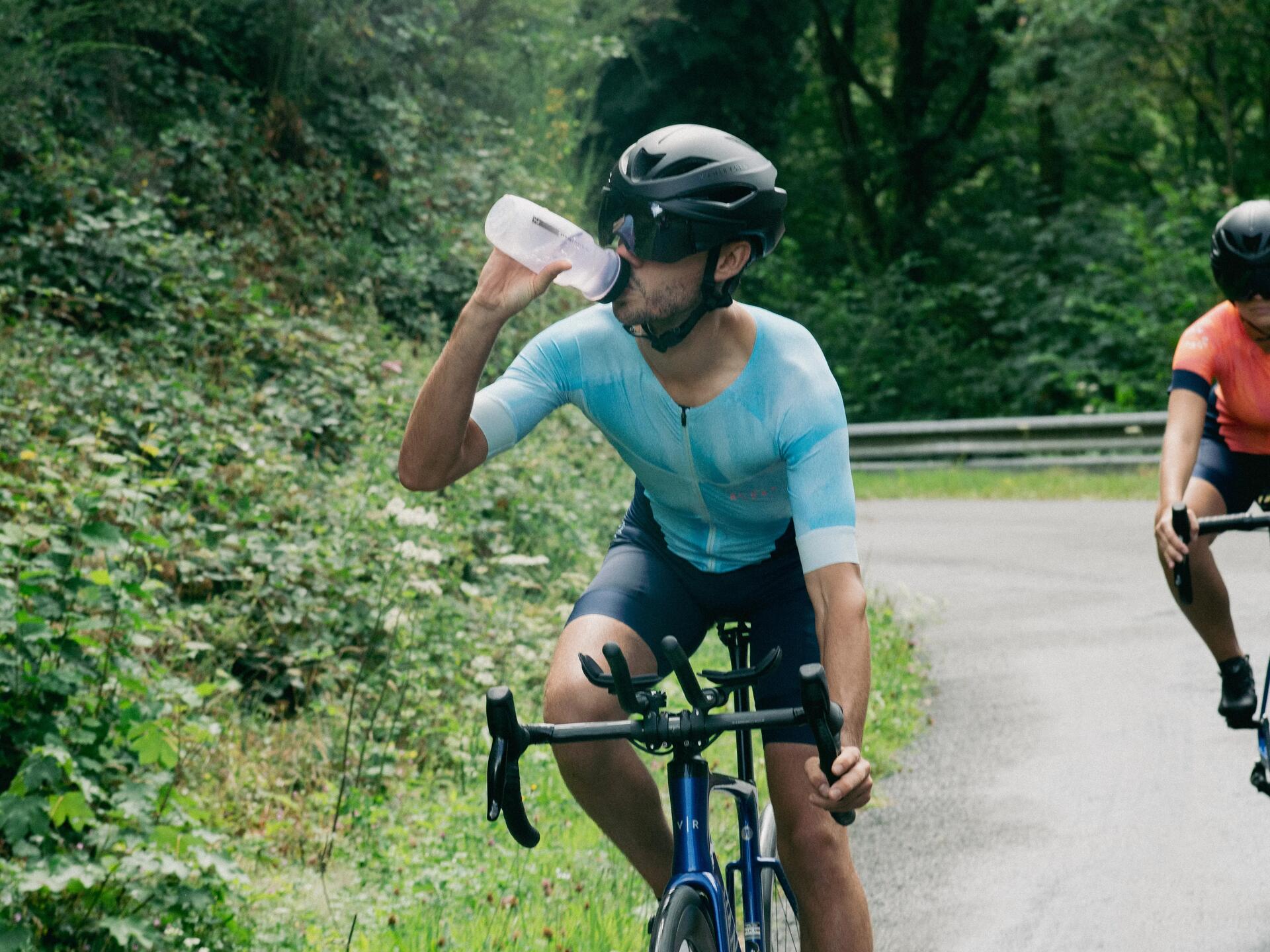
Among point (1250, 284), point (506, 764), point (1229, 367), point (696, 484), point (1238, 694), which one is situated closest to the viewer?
point (506, 764)

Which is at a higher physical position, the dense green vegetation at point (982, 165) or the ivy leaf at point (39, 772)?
the ivy leaf at point (39, 772)

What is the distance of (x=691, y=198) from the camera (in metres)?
3.16

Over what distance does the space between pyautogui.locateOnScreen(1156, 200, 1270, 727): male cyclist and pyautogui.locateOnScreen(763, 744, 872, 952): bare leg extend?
2.20 m

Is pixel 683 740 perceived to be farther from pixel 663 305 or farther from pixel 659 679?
pixel 663 305

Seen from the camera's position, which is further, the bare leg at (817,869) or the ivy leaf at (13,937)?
the ivy leaf at (13,937)

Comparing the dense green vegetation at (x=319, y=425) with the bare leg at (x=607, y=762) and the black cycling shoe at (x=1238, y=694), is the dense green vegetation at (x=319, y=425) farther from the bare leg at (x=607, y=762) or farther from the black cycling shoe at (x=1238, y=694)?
the black cycling shoe at (x=1238, y=694)

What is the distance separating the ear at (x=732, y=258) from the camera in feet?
10.9

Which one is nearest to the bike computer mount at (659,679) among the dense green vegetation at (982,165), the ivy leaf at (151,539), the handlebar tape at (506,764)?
the handlebar tape at (506,764)

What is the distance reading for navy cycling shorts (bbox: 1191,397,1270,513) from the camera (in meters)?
5.83

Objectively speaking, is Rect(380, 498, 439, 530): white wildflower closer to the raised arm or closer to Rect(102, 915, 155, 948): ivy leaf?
Rect(102, 915, 155, 948): ivy leaf

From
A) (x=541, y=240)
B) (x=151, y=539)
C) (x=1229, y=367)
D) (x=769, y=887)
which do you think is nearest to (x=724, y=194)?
(x=541, y=240)

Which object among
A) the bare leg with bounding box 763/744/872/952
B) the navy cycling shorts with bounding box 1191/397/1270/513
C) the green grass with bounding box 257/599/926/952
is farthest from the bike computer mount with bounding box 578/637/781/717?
the navy cycling shorts with bounding box 1191/397/1270/513

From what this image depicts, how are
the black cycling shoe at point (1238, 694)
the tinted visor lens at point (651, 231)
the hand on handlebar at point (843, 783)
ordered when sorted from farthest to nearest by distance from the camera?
the black cycling shoe at point (1238, 694)
the tinted visor lens at point (651, 231)
the hand on handlebar at point (843, 783)

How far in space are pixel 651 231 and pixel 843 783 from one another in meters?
1.26
